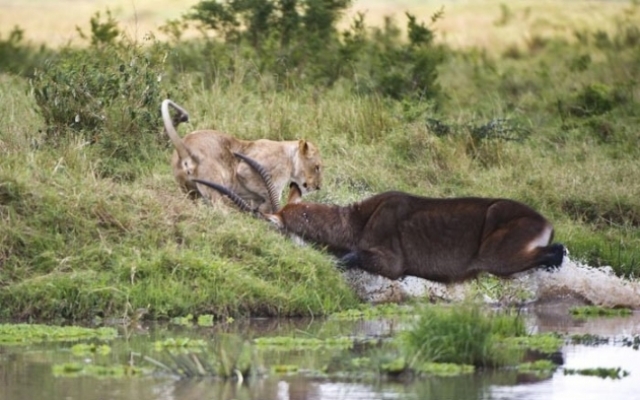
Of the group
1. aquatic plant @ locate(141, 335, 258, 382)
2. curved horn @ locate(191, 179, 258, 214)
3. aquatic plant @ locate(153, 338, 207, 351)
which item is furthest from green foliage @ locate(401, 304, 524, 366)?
curved horn @ locate(191, 179, 258, 214)

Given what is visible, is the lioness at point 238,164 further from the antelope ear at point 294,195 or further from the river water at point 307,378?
the river water at point 307,378

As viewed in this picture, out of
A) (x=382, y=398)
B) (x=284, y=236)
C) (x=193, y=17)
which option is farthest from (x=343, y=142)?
(x=382, y=398)

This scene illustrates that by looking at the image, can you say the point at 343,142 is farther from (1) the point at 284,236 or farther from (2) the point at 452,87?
(2) the point at 452,87

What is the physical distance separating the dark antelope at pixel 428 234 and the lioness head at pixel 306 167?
0.95 metres

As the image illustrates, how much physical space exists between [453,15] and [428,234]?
2472 cm

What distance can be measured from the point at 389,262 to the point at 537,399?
369cm

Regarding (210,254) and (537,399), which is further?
(210,254)

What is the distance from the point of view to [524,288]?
40.1 ft

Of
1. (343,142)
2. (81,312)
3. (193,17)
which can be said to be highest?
(193,17)

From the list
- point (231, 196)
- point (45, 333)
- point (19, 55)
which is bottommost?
point (45, 333)

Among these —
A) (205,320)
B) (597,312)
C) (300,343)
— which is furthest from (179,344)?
(597,312)

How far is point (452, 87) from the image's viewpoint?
74.6ft

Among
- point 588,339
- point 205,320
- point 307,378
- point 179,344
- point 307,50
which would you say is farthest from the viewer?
point 307,50

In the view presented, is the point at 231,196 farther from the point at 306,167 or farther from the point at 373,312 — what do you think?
A: the point at 373,312
